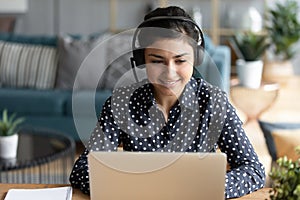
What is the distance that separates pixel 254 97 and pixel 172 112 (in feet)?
11.2

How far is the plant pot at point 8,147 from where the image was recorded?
126 inches

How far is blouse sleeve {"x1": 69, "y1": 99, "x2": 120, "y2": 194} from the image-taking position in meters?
1.61

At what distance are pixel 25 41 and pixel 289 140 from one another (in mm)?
2699

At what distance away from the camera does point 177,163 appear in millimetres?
1336

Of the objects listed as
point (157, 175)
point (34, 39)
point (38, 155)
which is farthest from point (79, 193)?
point (34, 39)

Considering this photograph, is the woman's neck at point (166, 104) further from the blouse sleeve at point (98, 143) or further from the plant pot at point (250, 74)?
the plant pot at point (250, 74)

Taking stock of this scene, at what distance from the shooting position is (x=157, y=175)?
136 centimetres

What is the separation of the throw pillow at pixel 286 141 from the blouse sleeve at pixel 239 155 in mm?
1312

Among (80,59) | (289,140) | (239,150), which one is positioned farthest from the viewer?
(80,59)

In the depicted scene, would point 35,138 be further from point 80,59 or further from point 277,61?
point 277,61

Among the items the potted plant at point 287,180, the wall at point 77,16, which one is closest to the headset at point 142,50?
the potted plant at point 287,180

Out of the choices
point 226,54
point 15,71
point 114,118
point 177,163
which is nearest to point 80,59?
point 15,71

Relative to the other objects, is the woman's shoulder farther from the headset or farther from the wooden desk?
the wooden desk

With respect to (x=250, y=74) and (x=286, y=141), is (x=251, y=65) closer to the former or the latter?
(x=250, y=74)
